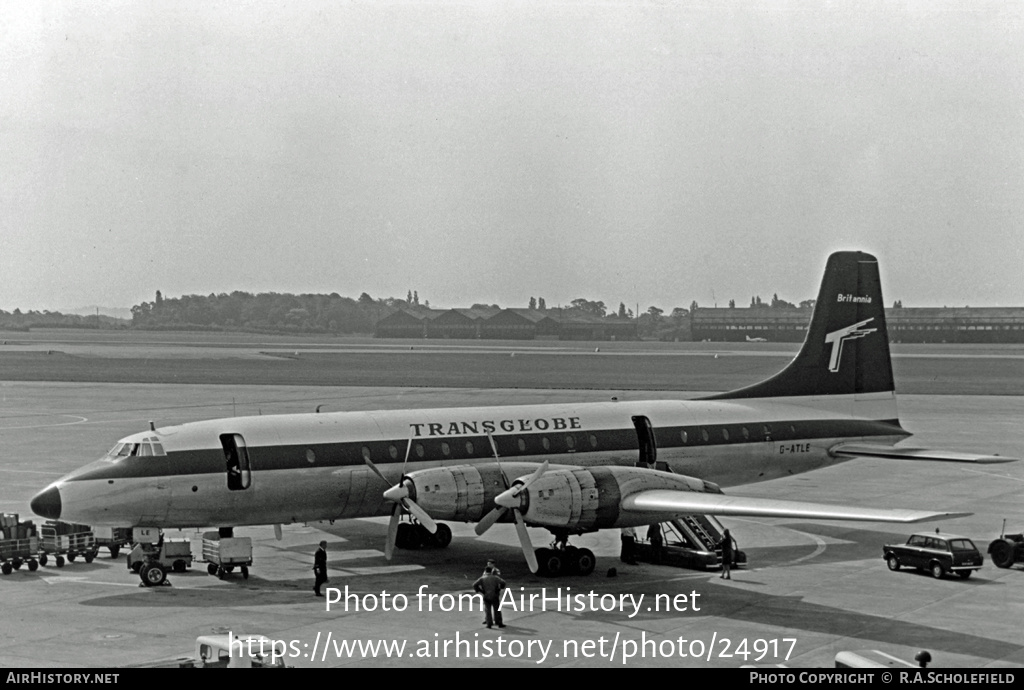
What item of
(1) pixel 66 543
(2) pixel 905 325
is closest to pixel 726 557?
(1) pixel 66 543

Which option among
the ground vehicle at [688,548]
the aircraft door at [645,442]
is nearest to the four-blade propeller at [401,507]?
the ground vehicle at [688,548]

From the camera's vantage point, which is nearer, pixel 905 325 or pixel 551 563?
pixel 551 563

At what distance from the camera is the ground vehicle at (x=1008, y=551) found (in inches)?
1063

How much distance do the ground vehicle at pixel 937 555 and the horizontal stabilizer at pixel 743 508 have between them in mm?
1529

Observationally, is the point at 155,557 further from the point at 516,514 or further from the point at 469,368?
the point at 469,368

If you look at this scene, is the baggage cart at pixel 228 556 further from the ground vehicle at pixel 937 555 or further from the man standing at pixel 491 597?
the ground vehicle at pixel 937 555

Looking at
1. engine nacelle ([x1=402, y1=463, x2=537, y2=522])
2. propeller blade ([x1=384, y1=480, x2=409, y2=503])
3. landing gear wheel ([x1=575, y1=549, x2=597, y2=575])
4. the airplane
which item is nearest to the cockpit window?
the airplane

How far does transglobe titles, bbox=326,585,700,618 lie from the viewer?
22938 millimetres

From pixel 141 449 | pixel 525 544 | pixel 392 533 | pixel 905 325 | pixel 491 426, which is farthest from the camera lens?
pixel 905 325

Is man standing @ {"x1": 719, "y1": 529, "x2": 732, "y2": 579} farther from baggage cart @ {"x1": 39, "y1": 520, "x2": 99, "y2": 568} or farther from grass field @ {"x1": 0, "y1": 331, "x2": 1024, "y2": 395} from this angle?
grass field @ {"x1": 0, "y1": 331, "x2": 1024, "y2": 395}

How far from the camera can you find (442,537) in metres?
29.8

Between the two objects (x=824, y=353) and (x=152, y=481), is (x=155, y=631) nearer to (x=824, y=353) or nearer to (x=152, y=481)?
(x=152, y=481)

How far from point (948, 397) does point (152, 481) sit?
63.7 metres

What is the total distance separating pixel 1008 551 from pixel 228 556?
17.8 m
